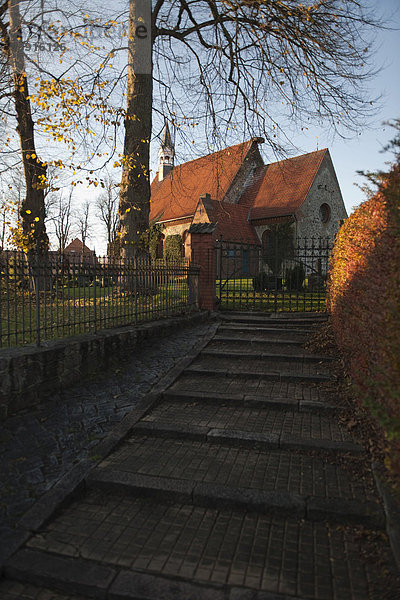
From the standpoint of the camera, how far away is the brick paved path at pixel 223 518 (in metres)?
2.41

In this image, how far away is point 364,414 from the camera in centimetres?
394

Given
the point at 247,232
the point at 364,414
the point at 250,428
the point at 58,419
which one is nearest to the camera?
the point at 364,414

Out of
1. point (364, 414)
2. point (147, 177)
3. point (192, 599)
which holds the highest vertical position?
point (147, 177)

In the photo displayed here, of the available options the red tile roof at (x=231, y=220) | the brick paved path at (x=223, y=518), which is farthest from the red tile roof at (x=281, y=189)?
the brick paved path at (x=223, y=518)

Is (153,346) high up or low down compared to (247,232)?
down

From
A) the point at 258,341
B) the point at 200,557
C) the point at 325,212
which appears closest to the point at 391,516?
the point at 200,557

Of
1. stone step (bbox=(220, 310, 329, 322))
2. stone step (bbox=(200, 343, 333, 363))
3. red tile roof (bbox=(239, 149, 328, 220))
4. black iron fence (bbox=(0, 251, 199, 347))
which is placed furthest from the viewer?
red tile roof (bbox=(239, 149, 328, 220))

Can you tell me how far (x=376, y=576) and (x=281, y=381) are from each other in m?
3.61

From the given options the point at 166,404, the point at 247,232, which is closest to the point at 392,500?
the point at 166,404

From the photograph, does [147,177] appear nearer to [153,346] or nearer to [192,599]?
[153,346]

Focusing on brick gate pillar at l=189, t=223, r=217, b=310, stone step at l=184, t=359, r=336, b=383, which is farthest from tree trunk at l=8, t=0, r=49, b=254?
stone step at l=184, t=359, r=336, b=383

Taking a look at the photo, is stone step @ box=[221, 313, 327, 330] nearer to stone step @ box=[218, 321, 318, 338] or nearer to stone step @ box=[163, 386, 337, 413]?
stone step @ box=[218, 321, 318, 338]

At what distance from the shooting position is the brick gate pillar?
35.6 ft

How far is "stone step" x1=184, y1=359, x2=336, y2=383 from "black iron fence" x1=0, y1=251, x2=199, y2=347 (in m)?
1.95
